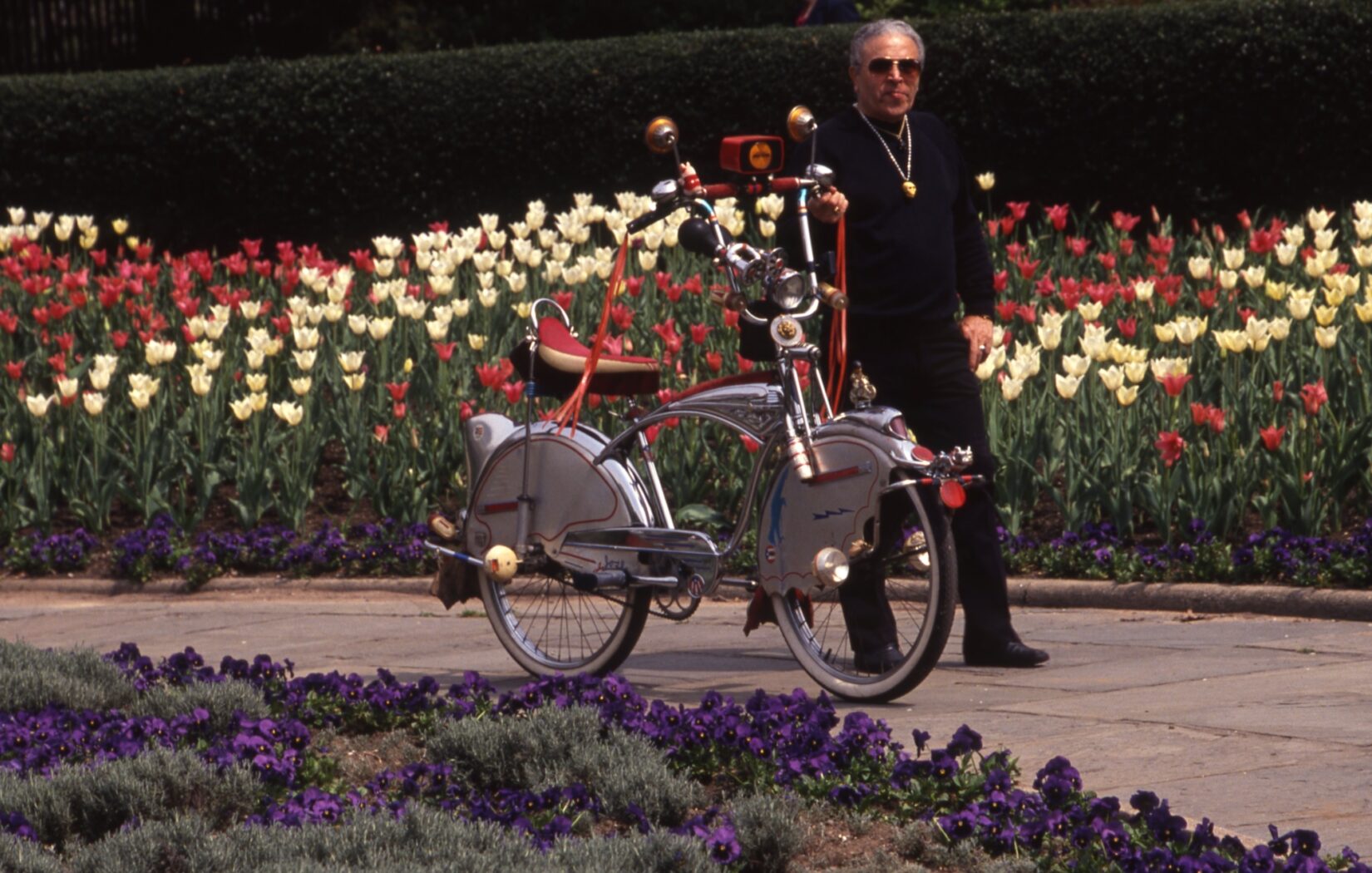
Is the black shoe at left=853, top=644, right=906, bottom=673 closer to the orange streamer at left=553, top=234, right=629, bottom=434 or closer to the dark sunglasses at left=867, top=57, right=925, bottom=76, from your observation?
the orange streamer at left=553, top=234, right=629, bottom=434

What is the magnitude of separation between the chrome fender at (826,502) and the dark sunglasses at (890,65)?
1.04m

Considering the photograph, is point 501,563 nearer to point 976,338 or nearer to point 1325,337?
point 976,338

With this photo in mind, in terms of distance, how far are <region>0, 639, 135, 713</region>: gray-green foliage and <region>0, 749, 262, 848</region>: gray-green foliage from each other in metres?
0.81

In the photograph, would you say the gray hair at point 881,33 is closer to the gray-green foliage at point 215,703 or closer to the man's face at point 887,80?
the man's face at point 887,80

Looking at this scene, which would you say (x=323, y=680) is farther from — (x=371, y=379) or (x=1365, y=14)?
(x=1365, y=14)

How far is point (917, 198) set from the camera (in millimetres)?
5645

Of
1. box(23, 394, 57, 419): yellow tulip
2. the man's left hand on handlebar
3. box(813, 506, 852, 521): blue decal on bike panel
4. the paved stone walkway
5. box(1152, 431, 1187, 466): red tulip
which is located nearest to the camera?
the paved stone walkway

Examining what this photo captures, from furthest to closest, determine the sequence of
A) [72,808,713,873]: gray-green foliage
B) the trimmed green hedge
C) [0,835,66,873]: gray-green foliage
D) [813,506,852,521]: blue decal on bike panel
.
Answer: the trimmed green hedge
[813,506,852,521]: blue decal on bike panel
[0,835,66,873]: gray-green foliage
[72,808,713,873]: gray-green foliage

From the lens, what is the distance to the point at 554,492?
5.79 meters

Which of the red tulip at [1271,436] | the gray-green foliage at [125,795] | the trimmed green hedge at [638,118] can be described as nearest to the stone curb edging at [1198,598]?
the red tulip at [1271,436]

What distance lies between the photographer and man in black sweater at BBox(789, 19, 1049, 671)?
5.59 meters

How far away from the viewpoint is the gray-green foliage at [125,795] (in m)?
4.10

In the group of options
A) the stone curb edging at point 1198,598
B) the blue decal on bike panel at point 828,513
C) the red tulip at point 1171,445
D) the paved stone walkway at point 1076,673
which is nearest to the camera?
the paved stone walkway at point 1076,673

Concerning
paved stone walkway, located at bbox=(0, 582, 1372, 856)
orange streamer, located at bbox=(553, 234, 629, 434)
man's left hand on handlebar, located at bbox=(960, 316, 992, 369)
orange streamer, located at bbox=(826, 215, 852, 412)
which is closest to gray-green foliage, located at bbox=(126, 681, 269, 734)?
paved stone walkway, located at bbox=(0, 582, 1372, 856)
